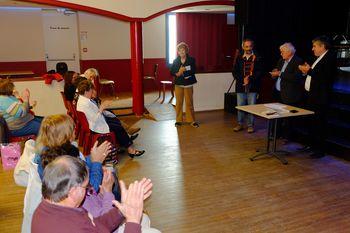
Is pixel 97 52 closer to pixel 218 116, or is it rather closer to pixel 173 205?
pixel 218 116

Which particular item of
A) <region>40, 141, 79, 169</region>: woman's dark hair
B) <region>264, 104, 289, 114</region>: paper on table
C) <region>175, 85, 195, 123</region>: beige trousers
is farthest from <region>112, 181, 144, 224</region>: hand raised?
<region>175, 85, 195, 123</region>: beige trousers

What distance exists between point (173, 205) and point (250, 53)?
3.08m

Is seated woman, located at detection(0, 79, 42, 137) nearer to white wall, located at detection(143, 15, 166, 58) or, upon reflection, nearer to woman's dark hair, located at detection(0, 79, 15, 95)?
woman's dark hair, located at detection(0, 79, 15, 95)

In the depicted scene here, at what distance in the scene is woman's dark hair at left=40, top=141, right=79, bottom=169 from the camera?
81.2 inches

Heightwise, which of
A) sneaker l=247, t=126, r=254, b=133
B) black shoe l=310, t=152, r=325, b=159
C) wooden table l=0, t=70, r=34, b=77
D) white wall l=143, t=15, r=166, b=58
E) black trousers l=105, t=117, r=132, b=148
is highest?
white wall l=143, t=15, r=166, b=58

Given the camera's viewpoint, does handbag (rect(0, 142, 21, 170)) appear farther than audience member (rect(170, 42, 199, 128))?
No

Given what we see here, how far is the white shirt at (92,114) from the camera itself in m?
4.02

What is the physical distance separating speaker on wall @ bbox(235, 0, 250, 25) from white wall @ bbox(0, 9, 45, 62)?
5.25 metres

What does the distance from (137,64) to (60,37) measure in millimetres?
3331

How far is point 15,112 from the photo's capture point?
13.8 feet

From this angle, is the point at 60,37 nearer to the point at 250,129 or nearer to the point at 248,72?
the point at 248,72

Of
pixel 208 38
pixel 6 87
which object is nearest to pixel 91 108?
pixel 6 87

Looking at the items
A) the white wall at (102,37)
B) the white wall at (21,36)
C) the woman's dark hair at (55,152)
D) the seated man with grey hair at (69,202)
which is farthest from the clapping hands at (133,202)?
the white wall at (21,36)

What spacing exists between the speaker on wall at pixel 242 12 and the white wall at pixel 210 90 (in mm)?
1312
